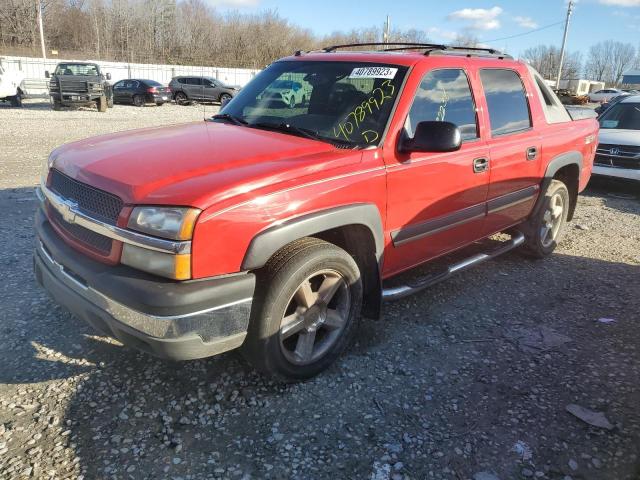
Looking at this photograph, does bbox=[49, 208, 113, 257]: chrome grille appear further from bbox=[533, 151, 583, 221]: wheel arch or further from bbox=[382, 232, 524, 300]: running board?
bbox=[533, 151, 583, 221]: wheel arch

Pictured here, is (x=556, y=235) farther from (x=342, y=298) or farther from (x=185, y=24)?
(x=185, y=24)

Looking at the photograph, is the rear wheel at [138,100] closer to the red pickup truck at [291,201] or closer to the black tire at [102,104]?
the black tire at [102,104]

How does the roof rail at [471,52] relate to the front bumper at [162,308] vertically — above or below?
above

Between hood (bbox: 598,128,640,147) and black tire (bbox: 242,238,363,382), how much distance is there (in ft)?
25.6

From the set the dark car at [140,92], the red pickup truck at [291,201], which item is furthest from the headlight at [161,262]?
the dark car at [140,92]

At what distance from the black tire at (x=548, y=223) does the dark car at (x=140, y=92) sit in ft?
78.3

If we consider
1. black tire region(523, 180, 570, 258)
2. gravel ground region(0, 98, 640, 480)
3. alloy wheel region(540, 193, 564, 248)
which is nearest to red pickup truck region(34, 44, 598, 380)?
gravel ground region(0, 98, 640, 480)

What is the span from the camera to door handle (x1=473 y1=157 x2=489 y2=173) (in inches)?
150

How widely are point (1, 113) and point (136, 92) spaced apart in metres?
8.43

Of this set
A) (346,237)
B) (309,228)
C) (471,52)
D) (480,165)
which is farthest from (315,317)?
(471,52)

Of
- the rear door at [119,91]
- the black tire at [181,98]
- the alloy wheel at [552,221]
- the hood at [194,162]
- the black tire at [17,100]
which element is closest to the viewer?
the hood at [194,162]

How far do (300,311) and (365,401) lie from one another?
2.11 ft

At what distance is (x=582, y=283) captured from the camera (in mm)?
4855

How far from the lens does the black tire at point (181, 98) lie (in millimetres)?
28594
